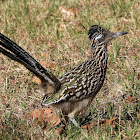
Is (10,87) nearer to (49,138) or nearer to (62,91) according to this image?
(62,91)

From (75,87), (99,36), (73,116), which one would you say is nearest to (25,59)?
(75,87)

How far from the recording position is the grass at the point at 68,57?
4309mm

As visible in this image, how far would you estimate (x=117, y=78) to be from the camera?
5824mm

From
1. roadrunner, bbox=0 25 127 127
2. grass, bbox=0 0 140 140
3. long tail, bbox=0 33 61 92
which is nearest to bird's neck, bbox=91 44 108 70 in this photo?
roadrunner, bbox=0 25 127 127

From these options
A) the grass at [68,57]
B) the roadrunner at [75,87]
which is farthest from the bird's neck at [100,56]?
the grass at [68,57]

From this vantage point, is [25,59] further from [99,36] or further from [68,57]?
[68,57]

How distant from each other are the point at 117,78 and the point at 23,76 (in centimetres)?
174

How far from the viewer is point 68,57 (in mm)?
6465

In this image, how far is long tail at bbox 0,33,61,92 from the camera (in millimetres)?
3670

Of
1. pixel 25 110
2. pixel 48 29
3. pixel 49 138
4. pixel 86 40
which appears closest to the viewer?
pixel 49 138

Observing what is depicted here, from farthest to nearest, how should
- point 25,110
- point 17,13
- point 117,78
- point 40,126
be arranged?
Result: point 17,13 → point 117,78 → point 25,110 → point 40,126

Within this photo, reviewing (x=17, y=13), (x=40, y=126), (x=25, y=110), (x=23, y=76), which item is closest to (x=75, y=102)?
(x=40, y=126)

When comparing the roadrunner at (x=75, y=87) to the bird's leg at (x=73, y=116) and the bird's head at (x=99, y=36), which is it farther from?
the bird's head at (x=99, y=36)

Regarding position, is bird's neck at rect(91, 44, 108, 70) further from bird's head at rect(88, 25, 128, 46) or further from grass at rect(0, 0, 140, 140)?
Result: grass at rect(0, 0, 140, 140)
